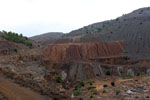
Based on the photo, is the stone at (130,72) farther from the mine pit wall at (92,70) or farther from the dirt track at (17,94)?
the dirt track at (17,94)

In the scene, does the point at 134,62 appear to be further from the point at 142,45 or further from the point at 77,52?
the point at 77,52

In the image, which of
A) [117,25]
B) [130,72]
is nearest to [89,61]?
[130,72]

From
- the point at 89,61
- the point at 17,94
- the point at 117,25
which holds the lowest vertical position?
the point at 89,61

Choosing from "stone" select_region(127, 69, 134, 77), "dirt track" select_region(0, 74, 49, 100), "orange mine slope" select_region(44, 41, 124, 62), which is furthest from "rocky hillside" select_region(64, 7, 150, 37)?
"dirt track" select_region(0, 74, 49, 100)

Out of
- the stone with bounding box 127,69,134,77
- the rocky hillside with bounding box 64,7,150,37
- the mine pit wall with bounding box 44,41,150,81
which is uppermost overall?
the rocky hillside with bounding box 64,7,150,37

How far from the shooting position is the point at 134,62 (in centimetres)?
3650

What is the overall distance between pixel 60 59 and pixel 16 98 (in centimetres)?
2774

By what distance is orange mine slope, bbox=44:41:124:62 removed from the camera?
126 ft

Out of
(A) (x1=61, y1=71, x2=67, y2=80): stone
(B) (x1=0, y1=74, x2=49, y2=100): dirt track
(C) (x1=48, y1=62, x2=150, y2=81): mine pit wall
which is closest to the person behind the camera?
(B) (x1=0, y1=74, x2=49, y2=100): dirt track

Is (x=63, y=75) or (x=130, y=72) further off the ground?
(x=63, y=75)

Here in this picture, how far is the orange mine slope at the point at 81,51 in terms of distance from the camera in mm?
38531

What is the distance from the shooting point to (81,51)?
→ 4088 cm

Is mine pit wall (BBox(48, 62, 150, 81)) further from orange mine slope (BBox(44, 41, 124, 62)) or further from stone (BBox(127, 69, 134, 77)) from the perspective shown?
orange mine slope (BBox(44, 41, 124, 62))

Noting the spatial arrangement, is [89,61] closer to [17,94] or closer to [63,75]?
[63,75]
